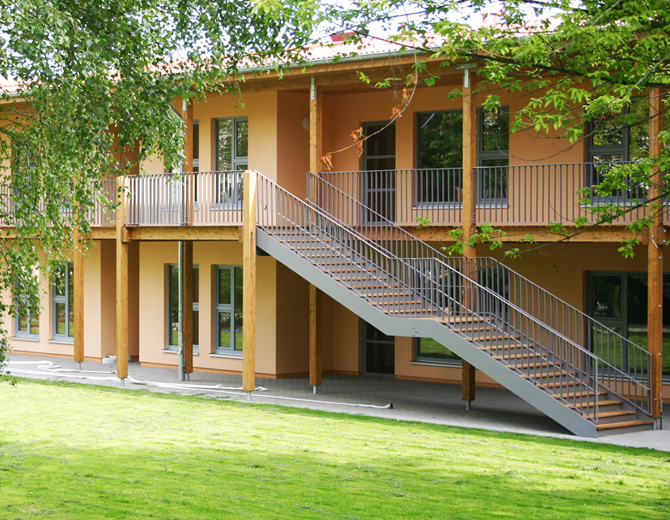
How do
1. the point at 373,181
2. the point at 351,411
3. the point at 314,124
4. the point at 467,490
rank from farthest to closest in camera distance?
the point at 373,181, the point at 314,124, the point at 351,411, the point at 467,490

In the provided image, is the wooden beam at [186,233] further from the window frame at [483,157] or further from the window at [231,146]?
the window frame at [483,157]

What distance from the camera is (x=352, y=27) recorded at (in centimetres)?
864

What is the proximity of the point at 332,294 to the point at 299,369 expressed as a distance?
5.24 m

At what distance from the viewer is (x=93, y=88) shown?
9000mm

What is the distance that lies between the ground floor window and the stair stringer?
401 cm

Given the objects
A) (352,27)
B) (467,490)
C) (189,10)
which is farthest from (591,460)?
(189,10)

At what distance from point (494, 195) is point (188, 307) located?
6.65m

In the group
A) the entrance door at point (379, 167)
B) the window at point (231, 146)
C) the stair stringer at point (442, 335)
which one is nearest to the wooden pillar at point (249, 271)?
the stair stringer at point (442, 335)

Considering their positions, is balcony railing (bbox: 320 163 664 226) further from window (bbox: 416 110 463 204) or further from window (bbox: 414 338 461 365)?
window (bbox: 414 338 461 365)

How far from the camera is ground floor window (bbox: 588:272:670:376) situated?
16672mm

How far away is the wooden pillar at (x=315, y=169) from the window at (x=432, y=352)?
300cm

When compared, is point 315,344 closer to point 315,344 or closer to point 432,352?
point 315,344

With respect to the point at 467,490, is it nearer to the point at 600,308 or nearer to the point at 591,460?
the point at 591,460

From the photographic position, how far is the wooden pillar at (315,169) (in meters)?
17.0
